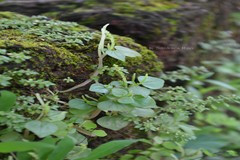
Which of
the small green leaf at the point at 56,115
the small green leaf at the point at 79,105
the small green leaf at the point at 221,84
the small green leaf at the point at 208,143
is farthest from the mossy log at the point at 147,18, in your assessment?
the small green leaf at the point at 56,115

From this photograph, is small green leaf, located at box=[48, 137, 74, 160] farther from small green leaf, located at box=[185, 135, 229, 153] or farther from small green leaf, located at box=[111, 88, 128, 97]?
small green leaf, located at box=[185, 135, 229, 153]

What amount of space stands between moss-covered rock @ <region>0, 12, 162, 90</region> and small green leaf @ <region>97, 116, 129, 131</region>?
0.28 m

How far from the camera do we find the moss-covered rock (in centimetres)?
169

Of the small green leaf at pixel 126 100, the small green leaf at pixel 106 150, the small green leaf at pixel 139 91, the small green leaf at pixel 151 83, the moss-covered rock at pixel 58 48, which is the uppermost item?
the moss-covered rock at pixel 58 48

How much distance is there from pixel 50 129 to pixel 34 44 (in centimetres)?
52

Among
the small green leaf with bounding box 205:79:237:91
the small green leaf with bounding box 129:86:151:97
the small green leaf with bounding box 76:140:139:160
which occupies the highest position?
the small green leaf with bounding box 129:86:151:97

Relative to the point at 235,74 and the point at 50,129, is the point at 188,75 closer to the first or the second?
the point at 235,74

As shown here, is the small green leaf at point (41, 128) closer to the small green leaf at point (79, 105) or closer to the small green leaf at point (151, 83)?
the small green leaf at point (79, 105)

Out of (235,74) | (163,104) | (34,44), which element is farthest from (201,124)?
(34,44)

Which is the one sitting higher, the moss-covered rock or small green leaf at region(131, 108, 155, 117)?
the moss-covered rock

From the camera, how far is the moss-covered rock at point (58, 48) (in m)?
1.69

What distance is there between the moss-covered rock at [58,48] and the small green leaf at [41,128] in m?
0.33

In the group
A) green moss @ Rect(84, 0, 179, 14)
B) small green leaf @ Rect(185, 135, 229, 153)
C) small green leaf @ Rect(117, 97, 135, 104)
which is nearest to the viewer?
small green leaf @ Rect(117, 97, 135, 104)

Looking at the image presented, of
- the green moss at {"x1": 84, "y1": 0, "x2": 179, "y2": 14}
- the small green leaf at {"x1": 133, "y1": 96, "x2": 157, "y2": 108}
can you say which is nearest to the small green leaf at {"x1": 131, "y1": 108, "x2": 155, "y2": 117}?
the small green leaf at {"x1": 133, "y1": 96, "x2": 157, "y2": 108}
